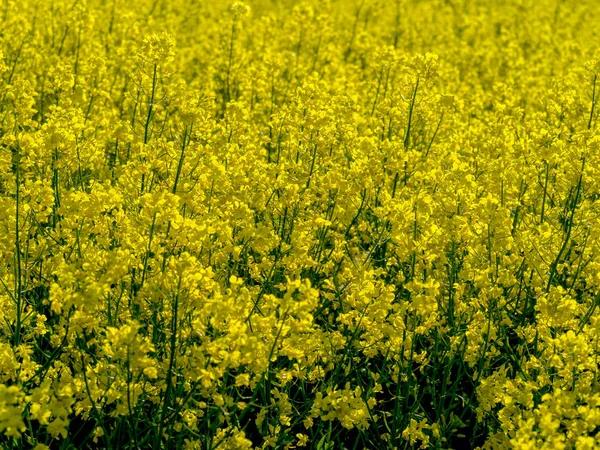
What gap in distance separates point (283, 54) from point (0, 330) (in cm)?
439

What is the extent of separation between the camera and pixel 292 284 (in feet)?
9.73

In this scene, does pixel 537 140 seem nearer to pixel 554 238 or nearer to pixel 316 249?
pixel 554 238

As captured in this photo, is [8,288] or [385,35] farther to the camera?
[385,35]

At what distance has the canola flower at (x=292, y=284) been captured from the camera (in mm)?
3197

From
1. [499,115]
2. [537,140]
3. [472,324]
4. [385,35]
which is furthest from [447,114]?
[385,35]

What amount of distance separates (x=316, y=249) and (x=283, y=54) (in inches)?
140

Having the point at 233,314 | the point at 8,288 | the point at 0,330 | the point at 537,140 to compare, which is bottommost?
the point at 0,330

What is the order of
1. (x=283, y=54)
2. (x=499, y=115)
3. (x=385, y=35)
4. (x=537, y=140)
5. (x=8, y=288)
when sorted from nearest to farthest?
(x=8, y=288), (x=537, y=140), (x=499, y=115), (x=283, y=54), (x=385, y=35)

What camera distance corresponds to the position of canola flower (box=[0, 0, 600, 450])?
10.5 feet

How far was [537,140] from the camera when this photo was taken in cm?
456

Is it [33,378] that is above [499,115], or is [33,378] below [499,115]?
below

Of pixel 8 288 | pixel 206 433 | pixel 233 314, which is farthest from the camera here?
pixel 8 288

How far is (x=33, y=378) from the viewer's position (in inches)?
140

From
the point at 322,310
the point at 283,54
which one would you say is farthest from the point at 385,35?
the point at 322,310
